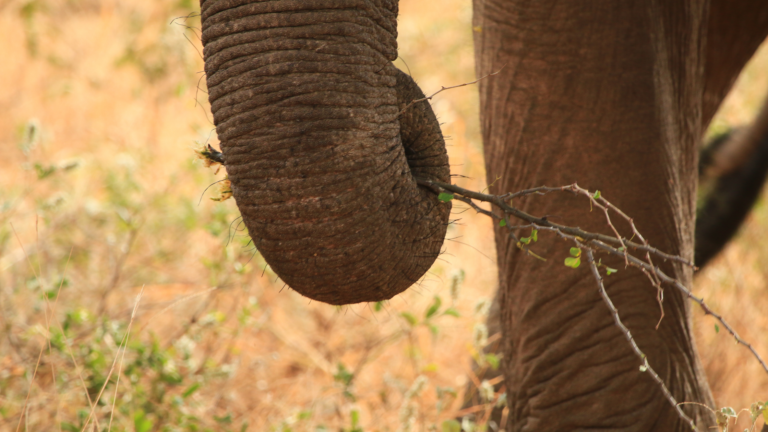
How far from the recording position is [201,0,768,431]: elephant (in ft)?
4.21

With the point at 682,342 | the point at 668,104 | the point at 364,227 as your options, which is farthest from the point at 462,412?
the point at 364,227

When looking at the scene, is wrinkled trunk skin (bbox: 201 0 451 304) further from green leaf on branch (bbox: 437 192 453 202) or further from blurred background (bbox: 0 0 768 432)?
blurred background (bbox: 0 0 768 432)

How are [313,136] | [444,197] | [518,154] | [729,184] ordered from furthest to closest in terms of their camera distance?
[729,184]
[518,154]
[444,197]
[313,136]

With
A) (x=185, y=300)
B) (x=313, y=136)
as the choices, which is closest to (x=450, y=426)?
(x=185, y=300)

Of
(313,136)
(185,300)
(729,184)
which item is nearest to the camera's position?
(313,136)

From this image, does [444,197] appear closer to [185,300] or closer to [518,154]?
[518,154]

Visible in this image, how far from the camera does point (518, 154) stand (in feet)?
6.83

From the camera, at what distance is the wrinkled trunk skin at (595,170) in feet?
6.28

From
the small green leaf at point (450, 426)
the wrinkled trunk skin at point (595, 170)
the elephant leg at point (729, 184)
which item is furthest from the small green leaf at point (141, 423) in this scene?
the elephant leg at point (729, 184)

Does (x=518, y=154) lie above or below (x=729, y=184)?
below

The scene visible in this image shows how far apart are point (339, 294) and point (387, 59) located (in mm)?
478

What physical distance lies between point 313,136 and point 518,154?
972mm

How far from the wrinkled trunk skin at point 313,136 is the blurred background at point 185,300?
0.92 ft

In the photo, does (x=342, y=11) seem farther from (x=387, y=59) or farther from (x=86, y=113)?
(x=86, y=113)
